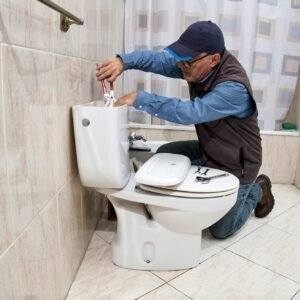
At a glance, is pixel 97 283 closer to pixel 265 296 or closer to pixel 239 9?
pixel 265 296

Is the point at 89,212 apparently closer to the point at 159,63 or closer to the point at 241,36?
the point at 159,63

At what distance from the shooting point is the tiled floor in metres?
1.06

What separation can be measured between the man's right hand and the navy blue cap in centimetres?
23

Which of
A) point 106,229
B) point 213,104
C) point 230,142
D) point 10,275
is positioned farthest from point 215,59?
point 10,275

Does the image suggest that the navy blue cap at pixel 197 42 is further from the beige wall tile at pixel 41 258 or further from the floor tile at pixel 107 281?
the floor tile at pixel 107 281

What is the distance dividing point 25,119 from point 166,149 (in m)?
1.00

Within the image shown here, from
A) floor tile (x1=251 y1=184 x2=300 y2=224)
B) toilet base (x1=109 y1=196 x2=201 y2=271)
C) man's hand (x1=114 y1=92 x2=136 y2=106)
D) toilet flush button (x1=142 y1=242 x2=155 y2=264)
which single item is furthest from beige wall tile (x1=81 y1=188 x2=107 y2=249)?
floor tile (x1=251 y1=184 x2=300 y2=224)

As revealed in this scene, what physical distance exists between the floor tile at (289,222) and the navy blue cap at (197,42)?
93 centimetres

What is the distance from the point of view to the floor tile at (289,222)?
151cm

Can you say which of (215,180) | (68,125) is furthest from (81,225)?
(215,180)

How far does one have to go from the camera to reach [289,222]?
158 cm

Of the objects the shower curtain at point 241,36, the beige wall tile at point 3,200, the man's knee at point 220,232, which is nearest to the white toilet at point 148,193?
the man's knee at point 220,232

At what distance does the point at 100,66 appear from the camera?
116cm

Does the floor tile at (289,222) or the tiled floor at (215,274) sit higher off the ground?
the floor tile at (289,222)
